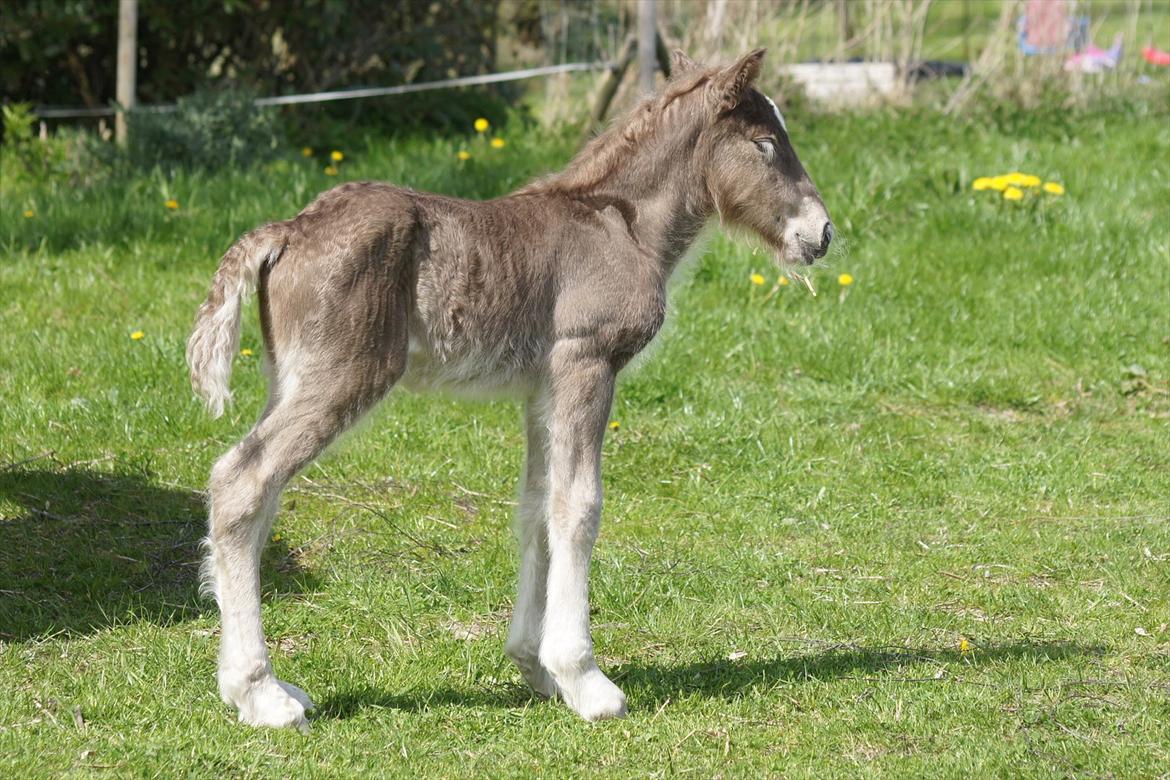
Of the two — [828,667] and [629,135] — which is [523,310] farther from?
[828,667]

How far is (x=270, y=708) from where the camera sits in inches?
163

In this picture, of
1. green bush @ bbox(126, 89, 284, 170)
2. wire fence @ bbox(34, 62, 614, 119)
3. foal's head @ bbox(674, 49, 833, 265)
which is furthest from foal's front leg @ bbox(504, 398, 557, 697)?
wire fence @ bbox(34, 62, 614, 119)

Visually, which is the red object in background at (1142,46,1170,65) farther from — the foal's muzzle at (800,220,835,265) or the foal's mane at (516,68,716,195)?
the foal's mane at (516,68,716,195)

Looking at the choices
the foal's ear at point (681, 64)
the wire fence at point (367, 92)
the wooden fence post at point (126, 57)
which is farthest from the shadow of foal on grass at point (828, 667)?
the wooden fence post at point (126, 57)

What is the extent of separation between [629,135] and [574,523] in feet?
4.31

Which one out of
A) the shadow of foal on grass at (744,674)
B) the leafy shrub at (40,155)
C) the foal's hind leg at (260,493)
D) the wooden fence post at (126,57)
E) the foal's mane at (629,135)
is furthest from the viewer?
the leafy shrub at (40,155)

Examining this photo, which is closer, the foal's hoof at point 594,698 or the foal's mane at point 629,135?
the foal's hoof at point 594,698

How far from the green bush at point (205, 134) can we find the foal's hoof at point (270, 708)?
21.2ft

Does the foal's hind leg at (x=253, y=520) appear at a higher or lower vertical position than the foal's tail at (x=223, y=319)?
lower

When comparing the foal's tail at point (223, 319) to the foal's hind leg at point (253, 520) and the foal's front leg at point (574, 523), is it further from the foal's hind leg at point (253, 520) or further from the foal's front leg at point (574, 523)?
the foal's front leg at point (574, 523)

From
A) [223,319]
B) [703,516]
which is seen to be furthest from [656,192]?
[703,516]

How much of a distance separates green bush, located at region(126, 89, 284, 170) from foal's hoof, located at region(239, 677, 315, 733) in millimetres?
6449

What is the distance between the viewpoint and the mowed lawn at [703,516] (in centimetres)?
430

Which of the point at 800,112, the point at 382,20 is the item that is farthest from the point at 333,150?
the point at 800,112
